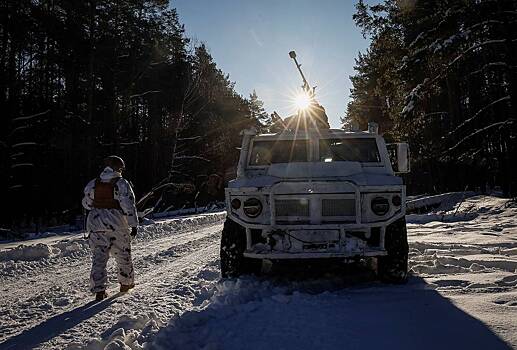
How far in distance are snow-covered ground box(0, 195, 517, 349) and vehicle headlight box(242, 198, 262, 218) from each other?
0.77 metres

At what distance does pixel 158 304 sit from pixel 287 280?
161cm

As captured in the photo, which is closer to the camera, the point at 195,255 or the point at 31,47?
the point at 195,255

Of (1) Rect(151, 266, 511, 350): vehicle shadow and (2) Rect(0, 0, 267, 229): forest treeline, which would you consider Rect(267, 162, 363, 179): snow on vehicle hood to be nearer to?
(1) Rect(151, 266, 511, 350): vehicle shadow

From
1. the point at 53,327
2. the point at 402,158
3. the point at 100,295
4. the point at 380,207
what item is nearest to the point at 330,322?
the point at 380,207

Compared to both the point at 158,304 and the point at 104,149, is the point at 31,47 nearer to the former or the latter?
the point at 104,149

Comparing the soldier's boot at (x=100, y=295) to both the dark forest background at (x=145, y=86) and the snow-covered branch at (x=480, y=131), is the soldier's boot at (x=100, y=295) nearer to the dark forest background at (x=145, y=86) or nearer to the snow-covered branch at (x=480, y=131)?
the dark forest background at (x=145, y=86)

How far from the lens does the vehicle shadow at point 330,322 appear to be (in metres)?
2.91

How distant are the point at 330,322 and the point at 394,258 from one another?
1689 mm

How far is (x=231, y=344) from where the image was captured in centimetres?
292

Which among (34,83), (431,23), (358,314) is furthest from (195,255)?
(34,83)

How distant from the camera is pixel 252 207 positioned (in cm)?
487

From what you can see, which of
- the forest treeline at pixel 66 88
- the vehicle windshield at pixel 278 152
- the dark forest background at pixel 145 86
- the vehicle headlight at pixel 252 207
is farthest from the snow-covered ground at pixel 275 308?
the forest treeline at pixel 66 88

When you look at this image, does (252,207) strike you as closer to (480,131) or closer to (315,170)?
(315,170)

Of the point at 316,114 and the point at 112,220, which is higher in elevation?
the point at 316,114
